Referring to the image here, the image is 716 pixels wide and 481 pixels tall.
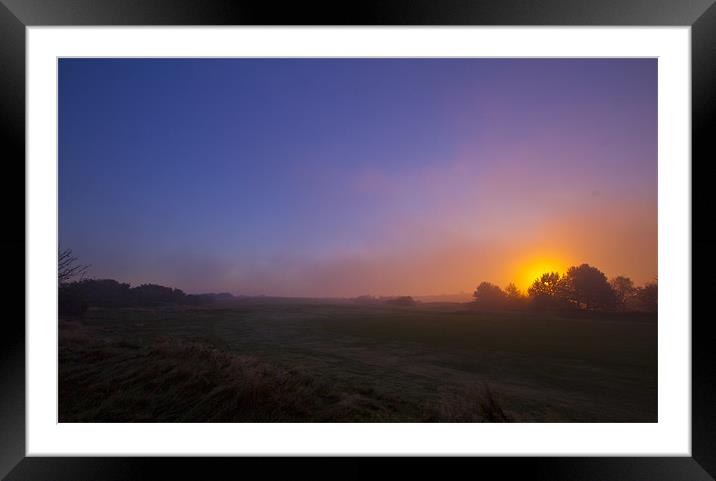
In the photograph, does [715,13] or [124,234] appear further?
[124,234]

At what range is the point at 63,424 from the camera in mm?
1622

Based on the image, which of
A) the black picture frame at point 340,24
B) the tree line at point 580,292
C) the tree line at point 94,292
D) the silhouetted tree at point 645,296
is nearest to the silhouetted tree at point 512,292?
the tree line at point 580,292

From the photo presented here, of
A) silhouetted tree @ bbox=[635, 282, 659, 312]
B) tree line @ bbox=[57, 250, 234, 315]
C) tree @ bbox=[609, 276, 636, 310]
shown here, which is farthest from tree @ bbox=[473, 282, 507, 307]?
tree line @ bbox=[57, 250, 234, 315]

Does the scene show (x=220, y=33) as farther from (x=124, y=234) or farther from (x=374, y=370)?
(x=124, y=234)

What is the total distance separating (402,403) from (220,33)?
287cm

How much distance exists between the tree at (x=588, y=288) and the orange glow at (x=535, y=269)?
0.79 ft

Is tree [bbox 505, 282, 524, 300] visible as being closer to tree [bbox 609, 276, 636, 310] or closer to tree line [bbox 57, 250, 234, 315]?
tree [bbox 609, 276, 636, 310]

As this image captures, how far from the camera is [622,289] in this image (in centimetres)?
448

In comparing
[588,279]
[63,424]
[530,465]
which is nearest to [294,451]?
[530,465]

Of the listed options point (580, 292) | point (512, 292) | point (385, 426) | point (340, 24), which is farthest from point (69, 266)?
point (580, 292)

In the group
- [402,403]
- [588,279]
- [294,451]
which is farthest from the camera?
[588,279]

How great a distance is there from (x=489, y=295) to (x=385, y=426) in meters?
4.71

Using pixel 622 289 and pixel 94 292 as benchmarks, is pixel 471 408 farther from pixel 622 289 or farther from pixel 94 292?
pixel 94 292

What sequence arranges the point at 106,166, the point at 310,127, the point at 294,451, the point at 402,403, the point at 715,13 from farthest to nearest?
the point at 310,127
the point at 106,166
the point at 402,403
the point at 294,451
the point at 715,13
